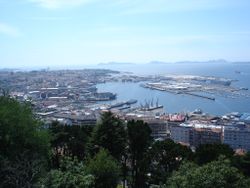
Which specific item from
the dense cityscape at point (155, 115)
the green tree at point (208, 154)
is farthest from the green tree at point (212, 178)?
the green tree at point (208, 154)

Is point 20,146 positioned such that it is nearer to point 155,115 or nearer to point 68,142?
point 68,142

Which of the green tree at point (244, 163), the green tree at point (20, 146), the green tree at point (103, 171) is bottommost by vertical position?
the green tree at point (244, 163)

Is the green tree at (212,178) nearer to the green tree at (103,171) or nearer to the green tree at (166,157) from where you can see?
the green tree at (103,171)

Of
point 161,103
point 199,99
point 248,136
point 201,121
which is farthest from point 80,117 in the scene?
point 199,99

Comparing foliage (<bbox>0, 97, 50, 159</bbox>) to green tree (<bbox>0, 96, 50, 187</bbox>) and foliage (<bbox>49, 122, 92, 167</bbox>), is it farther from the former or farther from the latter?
foliage (<bbox>49, 122, 92, 167</bbox>)

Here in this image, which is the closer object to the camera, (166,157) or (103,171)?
(103,171)

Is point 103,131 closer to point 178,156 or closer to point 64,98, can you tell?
point 178,156

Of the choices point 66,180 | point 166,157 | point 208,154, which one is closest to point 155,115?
point 166,157
